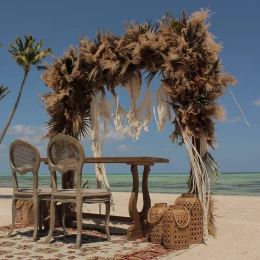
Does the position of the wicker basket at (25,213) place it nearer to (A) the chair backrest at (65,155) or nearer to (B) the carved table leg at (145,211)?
(A) the chair backrest at (65,155)

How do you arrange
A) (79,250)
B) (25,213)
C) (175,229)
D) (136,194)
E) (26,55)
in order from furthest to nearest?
(26,55) < (25,213) < (136,194) < (175,229) < (79,250)

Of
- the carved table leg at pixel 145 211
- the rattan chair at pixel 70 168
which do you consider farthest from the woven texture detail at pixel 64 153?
the carved table leg at pixel 145 211

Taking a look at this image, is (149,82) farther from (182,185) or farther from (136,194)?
(182,185)

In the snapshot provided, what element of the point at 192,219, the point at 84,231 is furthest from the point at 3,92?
the point at 192,219

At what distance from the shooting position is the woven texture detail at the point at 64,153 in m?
4.68

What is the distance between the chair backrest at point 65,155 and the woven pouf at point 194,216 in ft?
4.83

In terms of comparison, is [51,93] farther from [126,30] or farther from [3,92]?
[3,92]

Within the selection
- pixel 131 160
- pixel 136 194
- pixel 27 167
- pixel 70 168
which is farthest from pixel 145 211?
pixel 27 167

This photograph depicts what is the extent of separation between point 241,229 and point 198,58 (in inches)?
107

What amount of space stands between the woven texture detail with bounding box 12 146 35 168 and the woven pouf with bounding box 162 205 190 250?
1.87m

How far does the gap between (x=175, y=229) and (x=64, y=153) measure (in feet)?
5.33

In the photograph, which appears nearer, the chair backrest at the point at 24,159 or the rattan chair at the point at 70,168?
the rattan chair at the point at 70,168

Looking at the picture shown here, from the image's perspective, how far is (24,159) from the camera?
17.0 feet

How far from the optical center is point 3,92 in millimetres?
19500
